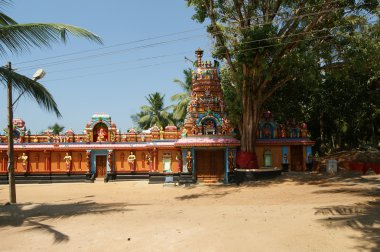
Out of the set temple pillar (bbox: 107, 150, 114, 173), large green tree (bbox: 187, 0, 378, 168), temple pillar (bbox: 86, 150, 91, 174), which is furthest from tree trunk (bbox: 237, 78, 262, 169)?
temple pillar (bbox: 86, 150, 91, 174)

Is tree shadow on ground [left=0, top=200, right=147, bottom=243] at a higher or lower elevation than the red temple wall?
lower

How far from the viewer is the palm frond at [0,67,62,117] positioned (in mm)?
10641

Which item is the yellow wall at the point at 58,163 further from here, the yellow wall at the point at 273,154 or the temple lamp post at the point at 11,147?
the yellow wall at the point at 273,154

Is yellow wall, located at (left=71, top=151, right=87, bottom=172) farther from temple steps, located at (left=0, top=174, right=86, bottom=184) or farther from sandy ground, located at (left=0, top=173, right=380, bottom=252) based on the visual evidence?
sandy ground, located at (left=0, top=173, right=380, bottom=252)

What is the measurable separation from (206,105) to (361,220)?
50.8ft

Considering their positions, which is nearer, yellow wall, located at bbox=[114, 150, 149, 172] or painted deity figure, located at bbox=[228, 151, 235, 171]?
painted deity figure, located at bbox=[228, 151, 235, 171]

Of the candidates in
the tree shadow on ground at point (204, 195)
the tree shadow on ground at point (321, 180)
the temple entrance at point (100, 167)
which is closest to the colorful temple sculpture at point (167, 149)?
the temple entrance at point (100, 167)

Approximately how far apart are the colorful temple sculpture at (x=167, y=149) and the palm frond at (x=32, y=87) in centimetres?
1243

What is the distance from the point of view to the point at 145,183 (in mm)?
25578

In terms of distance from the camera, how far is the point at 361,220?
977 cm

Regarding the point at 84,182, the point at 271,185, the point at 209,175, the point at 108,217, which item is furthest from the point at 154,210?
the point at 84,182

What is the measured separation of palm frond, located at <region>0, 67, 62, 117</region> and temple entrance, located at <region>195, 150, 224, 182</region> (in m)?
13.4

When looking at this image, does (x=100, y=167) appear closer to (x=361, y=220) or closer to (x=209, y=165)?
(x=209, y=165)

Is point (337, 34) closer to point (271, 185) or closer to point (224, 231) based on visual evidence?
point (271, 185)
